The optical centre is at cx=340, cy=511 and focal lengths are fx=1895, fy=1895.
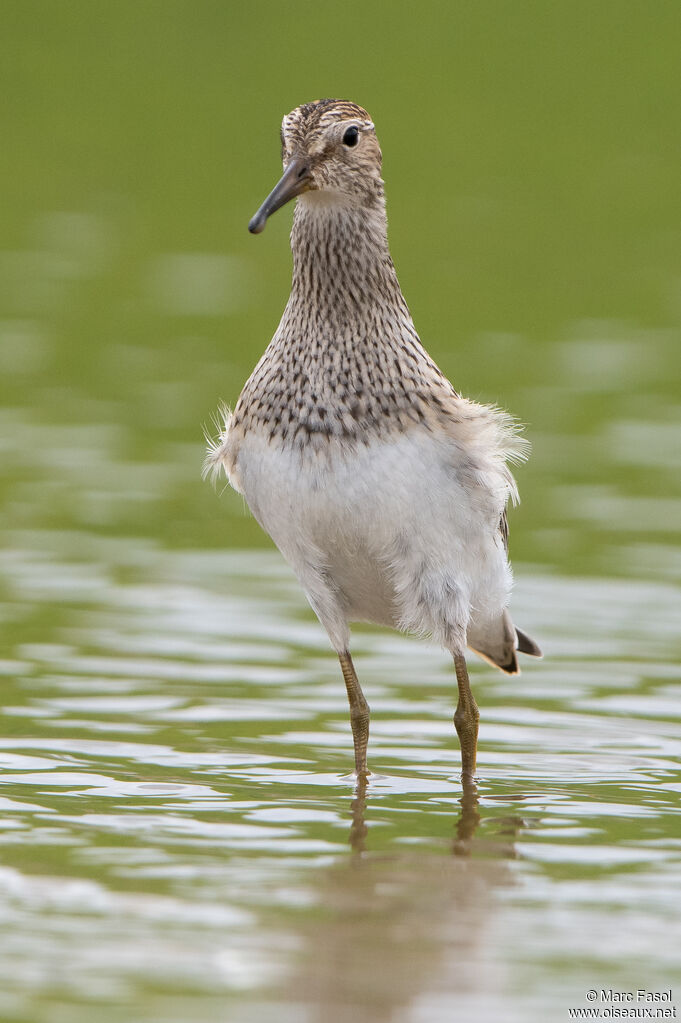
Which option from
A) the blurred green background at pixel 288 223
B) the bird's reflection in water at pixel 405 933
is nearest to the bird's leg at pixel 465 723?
the bird's reflection in water at pixel 405 933

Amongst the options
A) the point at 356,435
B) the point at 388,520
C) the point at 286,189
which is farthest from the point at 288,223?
the point at 388,520

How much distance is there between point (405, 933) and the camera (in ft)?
22.6

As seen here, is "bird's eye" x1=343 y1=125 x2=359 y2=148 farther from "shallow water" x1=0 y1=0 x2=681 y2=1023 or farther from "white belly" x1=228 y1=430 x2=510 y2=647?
"shallow water" x1=0 y1=0 x2=681 y2=1023

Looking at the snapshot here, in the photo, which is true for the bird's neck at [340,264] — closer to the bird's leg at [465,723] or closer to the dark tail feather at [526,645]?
the bird's leg at [465,723]

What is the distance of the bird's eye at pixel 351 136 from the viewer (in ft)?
28.8

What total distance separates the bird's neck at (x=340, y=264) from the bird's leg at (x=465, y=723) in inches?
70.3

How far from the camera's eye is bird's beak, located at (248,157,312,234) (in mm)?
8422

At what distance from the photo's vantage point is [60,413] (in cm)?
1692

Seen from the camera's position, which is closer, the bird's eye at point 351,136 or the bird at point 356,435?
the bird at point 356,435

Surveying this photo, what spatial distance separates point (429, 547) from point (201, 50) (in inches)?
823

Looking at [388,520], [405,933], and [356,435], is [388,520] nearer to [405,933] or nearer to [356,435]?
[356,435]

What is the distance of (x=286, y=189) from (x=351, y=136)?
502 millimetres

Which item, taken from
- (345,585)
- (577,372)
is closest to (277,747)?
(345,585)

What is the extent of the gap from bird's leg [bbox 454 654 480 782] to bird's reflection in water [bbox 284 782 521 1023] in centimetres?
95
